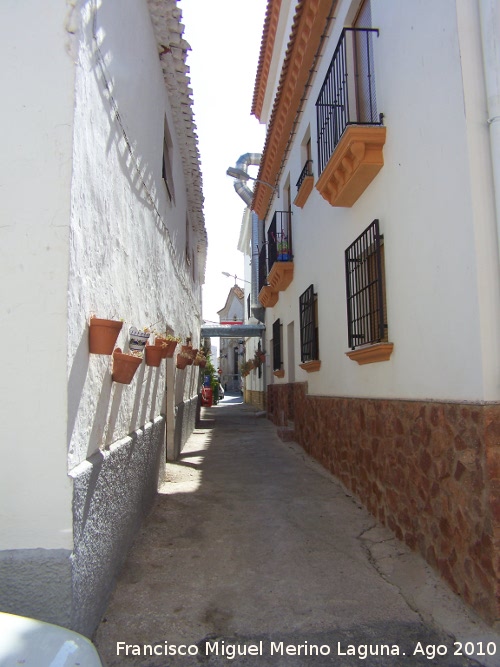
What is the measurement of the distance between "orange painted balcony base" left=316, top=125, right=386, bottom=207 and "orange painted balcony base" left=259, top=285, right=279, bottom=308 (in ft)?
20.2

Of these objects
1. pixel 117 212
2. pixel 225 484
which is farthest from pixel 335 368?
pixel 117 212

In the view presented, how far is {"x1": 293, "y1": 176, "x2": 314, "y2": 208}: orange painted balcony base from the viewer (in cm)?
789

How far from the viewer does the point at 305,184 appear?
801cm

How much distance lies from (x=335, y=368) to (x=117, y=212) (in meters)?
3.80

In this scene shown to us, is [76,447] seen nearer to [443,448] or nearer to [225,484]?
[443,448]

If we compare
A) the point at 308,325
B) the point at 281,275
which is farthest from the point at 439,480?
the point at 281,275

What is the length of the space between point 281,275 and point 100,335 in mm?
7497

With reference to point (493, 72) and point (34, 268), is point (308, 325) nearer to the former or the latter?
point (493, 72)

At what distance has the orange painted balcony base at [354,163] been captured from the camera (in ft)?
15.2

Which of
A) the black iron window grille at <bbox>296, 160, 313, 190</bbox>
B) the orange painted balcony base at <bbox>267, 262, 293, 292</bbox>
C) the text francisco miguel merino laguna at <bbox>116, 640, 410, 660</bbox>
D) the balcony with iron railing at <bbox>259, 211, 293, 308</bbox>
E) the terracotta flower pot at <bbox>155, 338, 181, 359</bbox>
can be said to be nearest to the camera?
the text francisco miguel merino laguna at <bbox>116, 640, 410, 660</bbox>

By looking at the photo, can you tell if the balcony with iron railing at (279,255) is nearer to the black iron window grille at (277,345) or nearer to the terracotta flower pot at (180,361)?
the black iron window grille at (277,345)

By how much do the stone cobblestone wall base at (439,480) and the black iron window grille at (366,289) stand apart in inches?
27.5

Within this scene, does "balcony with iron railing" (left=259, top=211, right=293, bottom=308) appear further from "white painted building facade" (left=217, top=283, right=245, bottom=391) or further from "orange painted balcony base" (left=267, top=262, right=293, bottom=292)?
"white painted building facade" (left=217, top=283, right=245, bottom=391)

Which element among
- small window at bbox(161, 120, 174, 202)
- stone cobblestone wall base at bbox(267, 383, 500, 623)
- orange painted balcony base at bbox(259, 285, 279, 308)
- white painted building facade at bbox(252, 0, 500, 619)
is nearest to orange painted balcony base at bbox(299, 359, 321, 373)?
white painted building facade at bbox(252, 0, 500, 619)
